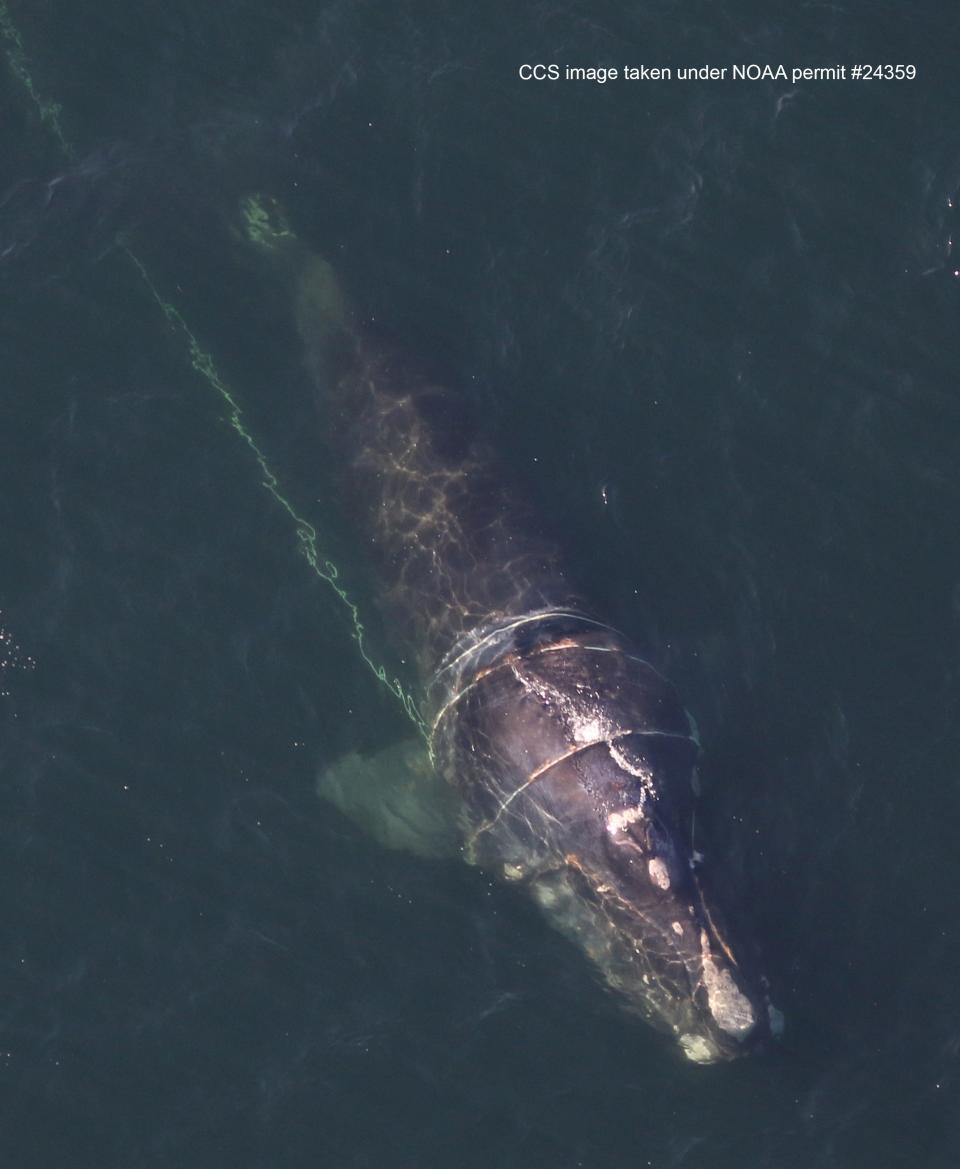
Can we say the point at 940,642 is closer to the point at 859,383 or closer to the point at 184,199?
the point at 859,383

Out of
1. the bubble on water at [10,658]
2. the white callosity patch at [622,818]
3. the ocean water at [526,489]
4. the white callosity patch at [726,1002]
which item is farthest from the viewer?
the bubble on water at [10,658]

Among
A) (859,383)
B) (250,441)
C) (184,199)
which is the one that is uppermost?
(184,199)

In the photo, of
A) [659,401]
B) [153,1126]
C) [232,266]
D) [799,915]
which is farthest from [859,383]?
[153,1126]

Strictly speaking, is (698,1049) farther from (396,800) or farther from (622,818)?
(396,800)

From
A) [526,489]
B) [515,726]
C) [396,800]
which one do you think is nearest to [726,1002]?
[515,726]

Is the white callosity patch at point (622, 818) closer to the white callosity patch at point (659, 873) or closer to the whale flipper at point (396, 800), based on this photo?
the white callosity patch at point (659, 873)

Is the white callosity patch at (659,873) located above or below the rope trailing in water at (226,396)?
below

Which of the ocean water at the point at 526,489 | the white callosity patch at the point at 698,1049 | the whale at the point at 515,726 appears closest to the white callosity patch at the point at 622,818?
the whale at the point at 515,726
